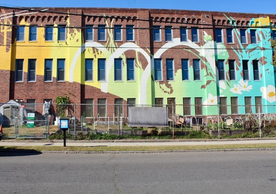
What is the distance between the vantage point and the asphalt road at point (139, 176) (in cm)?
566

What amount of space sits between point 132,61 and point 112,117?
704 centimetres

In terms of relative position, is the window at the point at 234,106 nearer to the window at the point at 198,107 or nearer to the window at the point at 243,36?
the window at the point at 198,107

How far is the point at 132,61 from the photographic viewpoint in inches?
1049

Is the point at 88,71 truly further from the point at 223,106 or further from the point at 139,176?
the point at 139,176

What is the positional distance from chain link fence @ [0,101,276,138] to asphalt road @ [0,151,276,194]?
24.9 ft

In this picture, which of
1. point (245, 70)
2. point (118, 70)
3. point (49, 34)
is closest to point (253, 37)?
point (245, 70)

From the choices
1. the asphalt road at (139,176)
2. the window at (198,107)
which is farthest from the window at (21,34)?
the window at (198,107)

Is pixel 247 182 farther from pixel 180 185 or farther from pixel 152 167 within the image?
pixel 152 167

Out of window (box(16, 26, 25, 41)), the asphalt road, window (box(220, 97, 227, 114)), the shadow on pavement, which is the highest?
window (box(16, 26, 25, 41))

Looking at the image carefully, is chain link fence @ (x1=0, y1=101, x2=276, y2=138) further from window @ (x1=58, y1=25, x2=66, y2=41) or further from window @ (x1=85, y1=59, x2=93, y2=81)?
window @ (x1=58, y1=25, x2=66, y2=41)

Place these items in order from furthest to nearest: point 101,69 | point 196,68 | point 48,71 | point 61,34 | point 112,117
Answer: point 196,68, point 101,69, point 61,34, point 48,71, point 112,117

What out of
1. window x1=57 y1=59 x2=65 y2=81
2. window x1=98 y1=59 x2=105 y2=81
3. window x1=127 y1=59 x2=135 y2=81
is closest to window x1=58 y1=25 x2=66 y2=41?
window x1=57 y1=59 x2=65 y2=81

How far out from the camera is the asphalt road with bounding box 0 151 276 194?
566 centimetres

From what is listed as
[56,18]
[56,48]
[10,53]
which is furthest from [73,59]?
[10,53]
